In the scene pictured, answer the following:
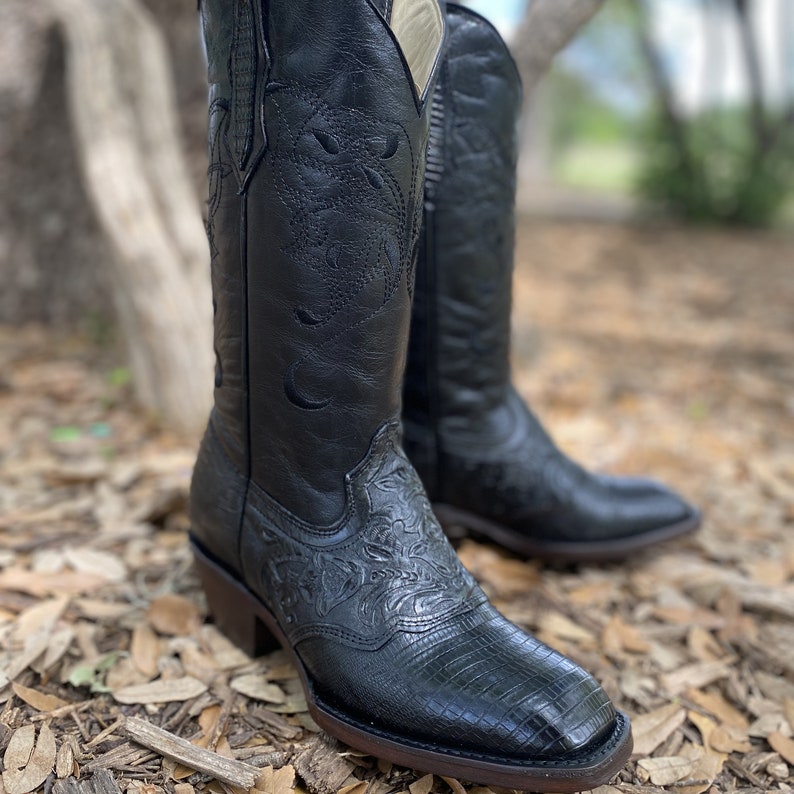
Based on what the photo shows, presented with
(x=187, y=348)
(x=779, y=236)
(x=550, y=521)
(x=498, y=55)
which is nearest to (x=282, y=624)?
(x=550, y=521)

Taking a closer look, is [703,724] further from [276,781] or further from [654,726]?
[276,781]

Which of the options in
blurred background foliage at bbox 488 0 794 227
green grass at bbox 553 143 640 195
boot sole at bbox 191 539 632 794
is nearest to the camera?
boot sole at bbox 191 539 632 794

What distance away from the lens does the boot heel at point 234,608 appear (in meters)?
1.17

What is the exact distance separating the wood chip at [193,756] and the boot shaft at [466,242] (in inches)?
26.2

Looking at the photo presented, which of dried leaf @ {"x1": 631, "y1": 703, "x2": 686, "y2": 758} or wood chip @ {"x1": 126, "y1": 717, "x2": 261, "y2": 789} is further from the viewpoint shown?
dried leaf @ {"x1": 631, "y1": 703, "x2": 686, "y2": 758}

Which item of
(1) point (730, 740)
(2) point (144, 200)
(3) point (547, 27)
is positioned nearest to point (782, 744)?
(1) point (730, 740)

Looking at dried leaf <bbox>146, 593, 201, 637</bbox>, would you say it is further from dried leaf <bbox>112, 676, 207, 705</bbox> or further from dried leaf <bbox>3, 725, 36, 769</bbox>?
dried leaf <bbox>3, 725, 36, 769</bbox>

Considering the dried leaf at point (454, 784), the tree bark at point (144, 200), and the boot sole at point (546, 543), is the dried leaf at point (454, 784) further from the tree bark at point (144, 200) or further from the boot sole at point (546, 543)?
the tree bark at point (144, 200)

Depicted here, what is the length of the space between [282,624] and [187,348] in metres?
1.21

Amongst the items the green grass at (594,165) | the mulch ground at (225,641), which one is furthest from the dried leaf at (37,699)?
the green grass at (594,165)

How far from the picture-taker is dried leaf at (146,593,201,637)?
1.27 metres

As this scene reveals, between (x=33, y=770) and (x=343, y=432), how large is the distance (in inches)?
21.5

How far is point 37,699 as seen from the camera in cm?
108
